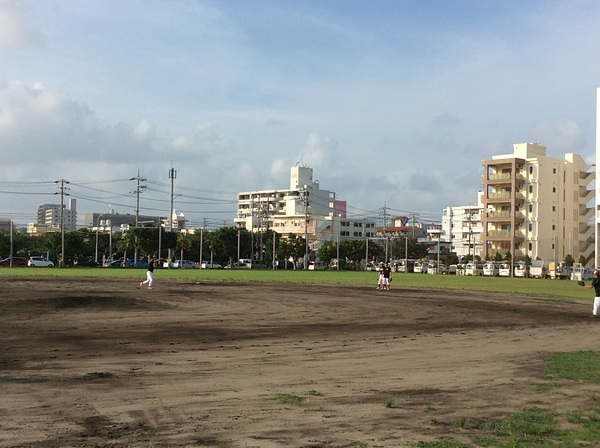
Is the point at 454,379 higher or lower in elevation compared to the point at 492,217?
lower

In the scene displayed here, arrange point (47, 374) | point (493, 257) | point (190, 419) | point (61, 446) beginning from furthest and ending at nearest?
point (493, 257) → point (47, 374) → point (190, 419) → point (61, 446)

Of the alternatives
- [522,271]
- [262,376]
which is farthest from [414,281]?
[262,376]

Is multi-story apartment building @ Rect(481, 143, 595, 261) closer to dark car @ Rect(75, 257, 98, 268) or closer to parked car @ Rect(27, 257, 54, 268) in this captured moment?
dark car @ Rect(75, 257, 98, 268)

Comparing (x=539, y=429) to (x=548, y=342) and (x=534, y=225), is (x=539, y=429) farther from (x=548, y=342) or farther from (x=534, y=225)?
(x=534, y=225)

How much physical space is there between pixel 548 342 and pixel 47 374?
14635mm

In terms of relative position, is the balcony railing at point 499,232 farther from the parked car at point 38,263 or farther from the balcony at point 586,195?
the parked car at point 38,263

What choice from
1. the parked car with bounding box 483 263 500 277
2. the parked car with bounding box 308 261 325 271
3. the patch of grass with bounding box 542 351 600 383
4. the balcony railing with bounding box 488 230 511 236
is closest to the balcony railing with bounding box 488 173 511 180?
the balcony railing with bounding box 488 230 511 236

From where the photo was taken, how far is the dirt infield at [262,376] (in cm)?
948

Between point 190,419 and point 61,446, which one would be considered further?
point 190,419

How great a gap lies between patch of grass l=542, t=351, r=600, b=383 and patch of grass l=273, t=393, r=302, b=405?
19.4 feet

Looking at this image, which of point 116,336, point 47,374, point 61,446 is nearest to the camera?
point 61,446

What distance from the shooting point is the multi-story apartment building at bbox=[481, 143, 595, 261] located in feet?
402

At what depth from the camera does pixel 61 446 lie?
27.8 ft

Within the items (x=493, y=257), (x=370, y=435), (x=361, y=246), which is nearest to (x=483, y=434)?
(x=370, y=435)
